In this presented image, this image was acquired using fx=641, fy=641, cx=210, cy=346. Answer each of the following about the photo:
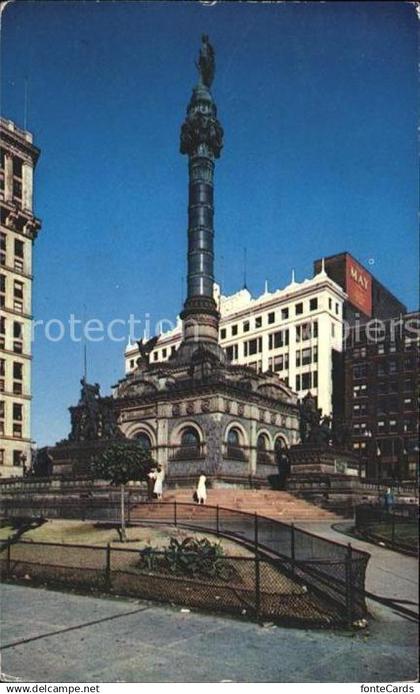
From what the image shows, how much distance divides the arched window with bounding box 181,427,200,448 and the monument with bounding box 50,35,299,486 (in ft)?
0.23

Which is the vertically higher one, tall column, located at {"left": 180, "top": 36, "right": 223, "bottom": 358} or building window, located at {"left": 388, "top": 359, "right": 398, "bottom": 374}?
tall column, located at {"left": 180, "top": 36, "right": 223, "bottom": 358}

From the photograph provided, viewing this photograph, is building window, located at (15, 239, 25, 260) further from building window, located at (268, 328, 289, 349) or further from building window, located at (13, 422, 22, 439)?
building window, located at (268, 328, 289, 349)

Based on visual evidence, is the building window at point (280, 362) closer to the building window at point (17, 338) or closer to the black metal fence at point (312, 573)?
the building window at point (17, 338)

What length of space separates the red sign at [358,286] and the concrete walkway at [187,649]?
8304 cm

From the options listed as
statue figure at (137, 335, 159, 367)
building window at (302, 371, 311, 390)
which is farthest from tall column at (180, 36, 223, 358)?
building window at (302, 371, 311, 390)

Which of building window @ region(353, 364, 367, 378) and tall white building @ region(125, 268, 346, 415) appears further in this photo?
tall white building @ region(125, 268, 346, 415)

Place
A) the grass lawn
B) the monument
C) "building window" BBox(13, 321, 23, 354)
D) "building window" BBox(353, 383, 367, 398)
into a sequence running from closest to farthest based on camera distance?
the grass lawn
"building window" BBox(13, 321, 23, 354)
the monument
"building window" BBox(353, 383, 367, 398)

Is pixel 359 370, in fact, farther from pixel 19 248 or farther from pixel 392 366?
pixel 19 248

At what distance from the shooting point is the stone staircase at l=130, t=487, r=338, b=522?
2716 cm

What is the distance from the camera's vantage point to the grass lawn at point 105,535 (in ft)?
57.9

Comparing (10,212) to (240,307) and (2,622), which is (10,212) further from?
(240,307)

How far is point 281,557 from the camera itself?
40.8ft

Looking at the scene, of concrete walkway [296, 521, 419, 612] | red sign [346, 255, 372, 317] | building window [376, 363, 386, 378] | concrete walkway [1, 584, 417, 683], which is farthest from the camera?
red sign [346, 255, 372, 317]

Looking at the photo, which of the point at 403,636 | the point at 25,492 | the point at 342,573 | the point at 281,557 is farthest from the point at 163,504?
the point at 403,636
